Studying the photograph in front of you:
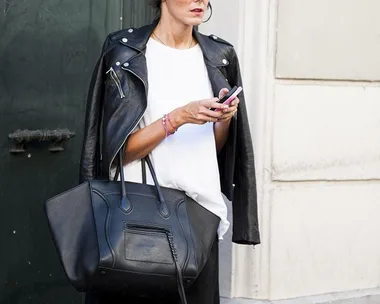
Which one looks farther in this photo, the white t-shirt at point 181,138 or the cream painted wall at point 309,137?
the cream painted wall at point 309,137

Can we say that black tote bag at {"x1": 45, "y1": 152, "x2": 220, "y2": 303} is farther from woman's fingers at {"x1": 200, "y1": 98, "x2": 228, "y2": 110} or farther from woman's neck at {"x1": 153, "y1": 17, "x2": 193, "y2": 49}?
woman's neck at {"x1": 153, "y1": 17, "x2": 193, "y2": 49}

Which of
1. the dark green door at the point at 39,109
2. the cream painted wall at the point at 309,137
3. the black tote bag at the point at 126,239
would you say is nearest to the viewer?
the black tote bag at the point at 126,239

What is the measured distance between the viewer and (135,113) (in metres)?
2.75

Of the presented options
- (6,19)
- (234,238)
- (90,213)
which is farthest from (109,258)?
(6,19)

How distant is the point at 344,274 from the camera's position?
443 centimetres

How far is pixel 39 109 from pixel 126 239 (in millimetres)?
1443

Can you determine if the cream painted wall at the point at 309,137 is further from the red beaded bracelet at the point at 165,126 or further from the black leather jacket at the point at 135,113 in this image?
the red beaded bracelet at the point at 165,126

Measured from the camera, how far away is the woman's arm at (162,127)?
2.63m

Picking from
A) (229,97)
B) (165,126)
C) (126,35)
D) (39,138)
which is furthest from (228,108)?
(39,138)

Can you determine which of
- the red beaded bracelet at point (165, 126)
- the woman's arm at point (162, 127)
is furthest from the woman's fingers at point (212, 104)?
the red beaded bracelet at point (165, 126)

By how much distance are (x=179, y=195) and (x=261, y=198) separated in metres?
1.47

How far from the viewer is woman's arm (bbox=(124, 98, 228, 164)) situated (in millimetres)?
2631

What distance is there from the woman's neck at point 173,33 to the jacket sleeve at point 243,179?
0.24 metres

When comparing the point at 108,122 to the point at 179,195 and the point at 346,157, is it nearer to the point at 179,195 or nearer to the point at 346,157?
the point at 179,195
